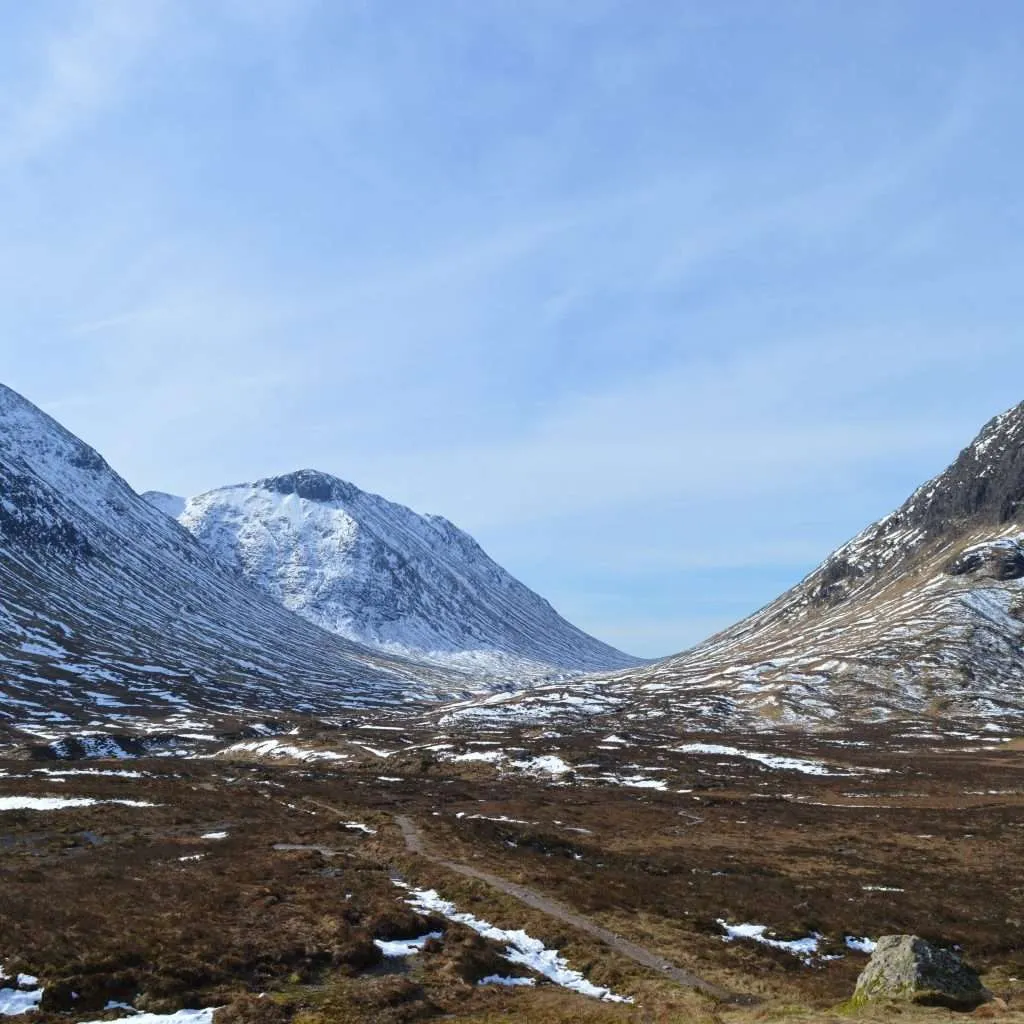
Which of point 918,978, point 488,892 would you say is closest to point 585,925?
point 488,892

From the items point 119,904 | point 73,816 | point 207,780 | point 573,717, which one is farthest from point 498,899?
point 573,717

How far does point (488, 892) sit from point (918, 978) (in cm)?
1754

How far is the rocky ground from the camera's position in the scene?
23.4 meters

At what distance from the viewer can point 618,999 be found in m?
23.8

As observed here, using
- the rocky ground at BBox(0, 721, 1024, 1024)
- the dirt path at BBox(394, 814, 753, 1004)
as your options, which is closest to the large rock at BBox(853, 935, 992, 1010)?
the rocky ground at BBox(0, 721, 1024, 1024)

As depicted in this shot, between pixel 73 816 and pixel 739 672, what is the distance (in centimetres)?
16509

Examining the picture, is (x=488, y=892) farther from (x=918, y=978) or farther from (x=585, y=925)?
(x=918, y=978)

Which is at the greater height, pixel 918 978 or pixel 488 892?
pixel 918 978

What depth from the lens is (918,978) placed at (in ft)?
74.6

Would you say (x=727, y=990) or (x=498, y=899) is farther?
(x=498, y=899)

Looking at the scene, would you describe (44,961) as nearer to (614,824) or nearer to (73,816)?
(73,816)

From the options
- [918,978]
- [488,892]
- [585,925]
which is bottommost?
[488,892]

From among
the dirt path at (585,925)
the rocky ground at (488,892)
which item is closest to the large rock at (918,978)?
the rocky ground at (488,892)

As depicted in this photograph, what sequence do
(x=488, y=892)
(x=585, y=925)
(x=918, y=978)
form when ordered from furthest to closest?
(x=488, y=892), (x=585, y=925), (x=918, y=978)
